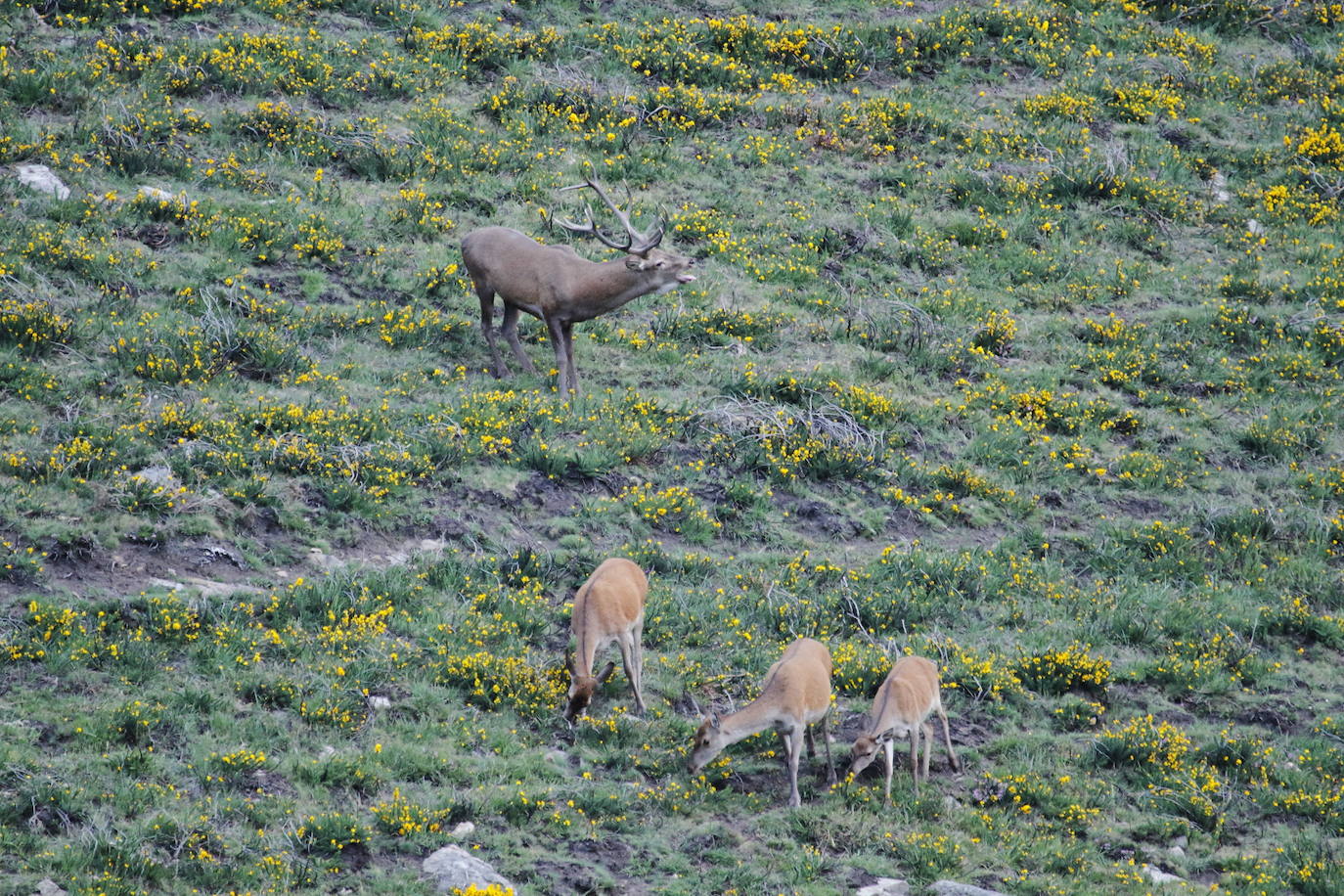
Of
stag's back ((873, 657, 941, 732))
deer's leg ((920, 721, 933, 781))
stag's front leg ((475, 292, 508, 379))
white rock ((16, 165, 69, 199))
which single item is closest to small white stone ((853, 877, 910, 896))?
stag's back ((873, 657, 941, 732))

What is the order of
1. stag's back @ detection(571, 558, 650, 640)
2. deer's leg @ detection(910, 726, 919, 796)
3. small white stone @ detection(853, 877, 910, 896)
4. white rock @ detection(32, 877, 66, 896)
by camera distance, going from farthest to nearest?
stag's back @ detection(571, 558, 650, 640) < deer's leg @ detection(910, 726, 919, 796) < small white stone @ detection(853, 877, 910, 896) < white rock @ detection(32, 877, 66, 896)

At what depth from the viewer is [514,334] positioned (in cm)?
1508

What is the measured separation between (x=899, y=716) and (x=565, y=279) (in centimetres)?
659

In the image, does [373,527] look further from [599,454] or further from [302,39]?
[302,39]

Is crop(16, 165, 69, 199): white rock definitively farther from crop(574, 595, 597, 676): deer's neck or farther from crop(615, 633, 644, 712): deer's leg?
crop(615, 633, 644, 712): deer's leg

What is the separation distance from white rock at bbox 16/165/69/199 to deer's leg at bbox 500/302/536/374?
534cm

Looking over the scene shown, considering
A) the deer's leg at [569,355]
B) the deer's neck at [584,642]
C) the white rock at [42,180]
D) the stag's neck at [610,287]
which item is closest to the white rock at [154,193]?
the white rock at [42,180]

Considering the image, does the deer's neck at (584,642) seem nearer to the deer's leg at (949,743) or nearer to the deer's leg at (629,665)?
the deer's leg at (629,665)

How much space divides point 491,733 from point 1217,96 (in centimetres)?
1800

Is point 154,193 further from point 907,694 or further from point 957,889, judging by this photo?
point 957,889

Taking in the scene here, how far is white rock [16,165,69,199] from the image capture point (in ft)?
51.4

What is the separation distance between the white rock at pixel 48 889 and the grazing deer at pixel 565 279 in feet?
25.4

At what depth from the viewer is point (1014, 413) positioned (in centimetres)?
1565

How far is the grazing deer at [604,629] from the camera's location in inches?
400
